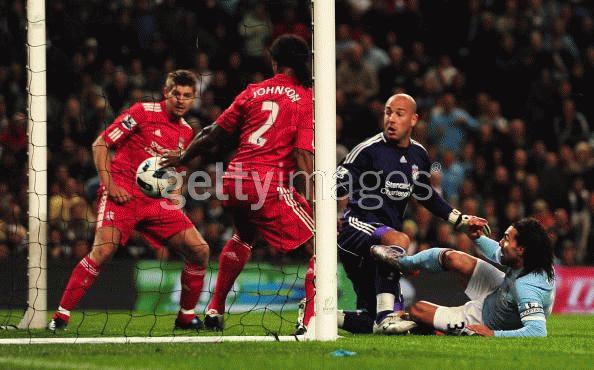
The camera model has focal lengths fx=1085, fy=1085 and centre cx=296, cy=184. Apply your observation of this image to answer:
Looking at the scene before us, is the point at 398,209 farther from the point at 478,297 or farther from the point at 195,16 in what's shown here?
the point at 195,16

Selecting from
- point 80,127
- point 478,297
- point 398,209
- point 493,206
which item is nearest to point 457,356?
point 478,297

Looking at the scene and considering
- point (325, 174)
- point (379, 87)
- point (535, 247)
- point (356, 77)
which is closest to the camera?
point (325, 174)

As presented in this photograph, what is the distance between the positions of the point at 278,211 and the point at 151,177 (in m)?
1.14

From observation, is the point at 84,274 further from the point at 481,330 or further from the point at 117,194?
the point at 481,330

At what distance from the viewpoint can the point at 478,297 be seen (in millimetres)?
7348

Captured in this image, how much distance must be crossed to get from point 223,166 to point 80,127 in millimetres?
1764

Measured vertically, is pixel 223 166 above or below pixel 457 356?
above

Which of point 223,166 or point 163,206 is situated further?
point 223,166

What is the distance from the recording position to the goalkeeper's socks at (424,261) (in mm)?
7035

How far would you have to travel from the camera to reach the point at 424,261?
23.3ft

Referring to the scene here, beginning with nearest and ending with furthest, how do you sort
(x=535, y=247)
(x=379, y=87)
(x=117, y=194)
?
(x=535, y=247) → (x=117, y=194) → (x=379, y=87)

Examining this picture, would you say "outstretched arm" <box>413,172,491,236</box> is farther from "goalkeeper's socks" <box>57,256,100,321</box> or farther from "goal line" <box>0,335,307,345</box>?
"goalkeeper's socks" <box>57,256,100,321</box>

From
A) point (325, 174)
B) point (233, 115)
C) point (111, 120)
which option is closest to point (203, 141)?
point (233, 115)

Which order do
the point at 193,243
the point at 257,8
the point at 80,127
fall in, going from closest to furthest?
1. the point at 193,243
2. the point at 80,127
3. the point at 257,8
